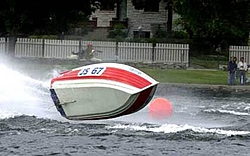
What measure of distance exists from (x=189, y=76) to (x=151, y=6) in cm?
2917

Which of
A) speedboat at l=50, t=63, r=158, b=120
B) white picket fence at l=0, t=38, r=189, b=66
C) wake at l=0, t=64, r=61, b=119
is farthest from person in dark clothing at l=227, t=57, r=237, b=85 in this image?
speedboat at l=50, t=63, r=158, b=120

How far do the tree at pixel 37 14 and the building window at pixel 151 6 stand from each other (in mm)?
16712

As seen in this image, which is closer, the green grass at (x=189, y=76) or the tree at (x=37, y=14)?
the green grass at (x=189, y=76)

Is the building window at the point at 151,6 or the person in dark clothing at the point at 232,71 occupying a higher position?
the building window at the point at 151,6

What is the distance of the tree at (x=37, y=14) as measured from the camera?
166 ft

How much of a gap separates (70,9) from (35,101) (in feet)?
90.3

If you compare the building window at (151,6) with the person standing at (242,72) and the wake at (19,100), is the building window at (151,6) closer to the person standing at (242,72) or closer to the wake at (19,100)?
the person standing at (242,72)

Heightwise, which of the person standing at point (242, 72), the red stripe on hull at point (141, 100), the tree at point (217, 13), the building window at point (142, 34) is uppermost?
the tree at point (217, 13)

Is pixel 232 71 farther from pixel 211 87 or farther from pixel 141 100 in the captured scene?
pixel 141 100

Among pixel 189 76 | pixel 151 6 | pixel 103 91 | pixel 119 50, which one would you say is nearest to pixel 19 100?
pixel 103 91

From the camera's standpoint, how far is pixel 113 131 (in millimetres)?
21094

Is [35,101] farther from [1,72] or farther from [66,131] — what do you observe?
[66,131]

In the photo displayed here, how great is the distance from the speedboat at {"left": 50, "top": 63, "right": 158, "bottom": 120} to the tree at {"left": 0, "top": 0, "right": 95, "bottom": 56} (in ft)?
102

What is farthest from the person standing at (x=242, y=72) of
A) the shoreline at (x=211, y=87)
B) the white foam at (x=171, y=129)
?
the white foam at (x=171, y=129)
